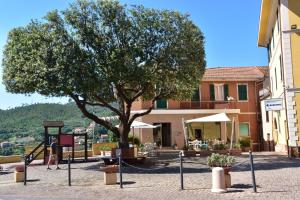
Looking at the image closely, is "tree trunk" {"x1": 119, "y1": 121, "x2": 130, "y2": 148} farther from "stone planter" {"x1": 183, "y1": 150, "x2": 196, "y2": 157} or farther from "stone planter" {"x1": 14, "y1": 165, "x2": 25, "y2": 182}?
"stone planter" {"x1": 14, "y1": 165, "x2": 25, "y2": 182}

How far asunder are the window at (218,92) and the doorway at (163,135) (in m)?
4.78

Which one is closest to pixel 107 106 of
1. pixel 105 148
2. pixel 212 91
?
pixel 105 148

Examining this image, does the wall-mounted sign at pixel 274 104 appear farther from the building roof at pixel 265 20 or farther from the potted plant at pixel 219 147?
the building roof at pixel 265 20

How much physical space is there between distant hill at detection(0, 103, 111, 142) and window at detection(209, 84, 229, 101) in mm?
23474

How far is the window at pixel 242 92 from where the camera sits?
A: 37.8m

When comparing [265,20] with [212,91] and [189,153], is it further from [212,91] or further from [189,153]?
[212,91]

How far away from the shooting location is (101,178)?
16.6m

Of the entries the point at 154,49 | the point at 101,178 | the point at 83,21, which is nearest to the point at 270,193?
the point at 101,178

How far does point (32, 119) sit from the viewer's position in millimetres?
65500

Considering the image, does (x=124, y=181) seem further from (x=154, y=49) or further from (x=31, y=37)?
(x=31, y=37)

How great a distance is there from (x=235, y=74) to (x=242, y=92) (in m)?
1.71

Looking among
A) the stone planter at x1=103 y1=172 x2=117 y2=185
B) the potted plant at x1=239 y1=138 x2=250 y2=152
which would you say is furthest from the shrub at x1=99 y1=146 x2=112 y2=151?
the stone planter at x1=103 y1=172 x2=117 y2=185

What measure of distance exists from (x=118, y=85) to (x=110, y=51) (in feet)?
5.68

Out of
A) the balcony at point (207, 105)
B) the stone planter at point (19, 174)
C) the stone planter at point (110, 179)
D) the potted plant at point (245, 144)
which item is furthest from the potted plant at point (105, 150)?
the stone planter at point (110, 179)
